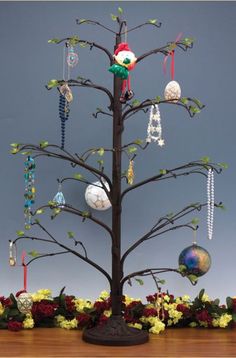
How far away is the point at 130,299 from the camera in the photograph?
1.94 m

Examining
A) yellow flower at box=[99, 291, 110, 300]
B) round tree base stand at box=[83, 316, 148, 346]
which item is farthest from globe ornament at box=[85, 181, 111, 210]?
round tree base stand at box=[83, 316, 148, 346]

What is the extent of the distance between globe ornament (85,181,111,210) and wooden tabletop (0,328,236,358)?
0.39m

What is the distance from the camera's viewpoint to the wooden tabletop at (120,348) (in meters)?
1.56

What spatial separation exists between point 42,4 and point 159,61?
45 cm

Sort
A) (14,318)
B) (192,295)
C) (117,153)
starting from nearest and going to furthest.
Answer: (117,153)
(14,318)
(192,295)

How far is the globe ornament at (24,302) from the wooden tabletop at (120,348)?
0.07 metres

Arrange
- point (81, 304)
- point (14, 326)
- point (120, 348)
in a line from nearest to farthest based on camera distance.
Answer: point (120, 348) → point (14, 326) → point (81, 304)

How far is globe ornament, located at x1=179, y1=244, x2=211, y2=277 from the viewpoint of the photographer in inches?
70.9

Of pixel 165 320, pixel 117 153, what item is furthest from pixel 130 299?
pixel 117 153

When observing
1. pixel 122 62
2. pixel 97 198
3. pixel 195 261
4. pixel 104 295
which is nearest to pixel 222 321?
pixel 195 261

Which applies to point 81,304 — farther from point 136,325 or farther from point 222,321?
point 222,321

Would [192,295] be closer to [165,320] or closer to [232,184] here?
[165,320]

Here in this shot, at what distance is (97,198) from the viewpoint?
1.90 meters

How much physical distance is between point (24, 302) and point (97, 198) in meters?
0.38
